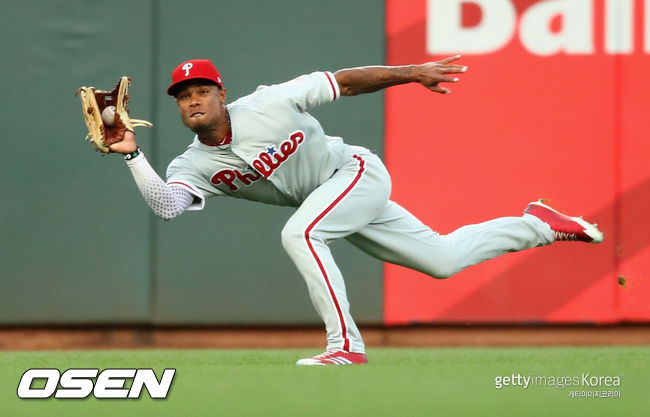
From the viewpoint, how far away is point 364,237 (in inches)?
189

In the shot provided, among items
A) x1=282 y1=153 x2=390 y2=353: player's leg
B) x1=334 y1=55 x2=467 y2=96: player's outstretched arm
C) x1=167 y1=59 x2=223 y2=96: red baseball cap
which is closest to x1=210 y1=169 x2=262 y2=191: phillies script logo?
x1=282 y1=153 x2=390 y2=353: player's leg

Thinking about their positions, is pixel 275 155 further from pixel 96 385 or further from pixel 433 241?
pixel 96 385

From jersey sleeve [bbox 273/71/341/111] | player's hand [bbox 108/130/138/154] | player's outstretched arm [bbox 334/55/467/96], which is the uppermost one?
player's outstretched arm [bbox 334/55/467/96]

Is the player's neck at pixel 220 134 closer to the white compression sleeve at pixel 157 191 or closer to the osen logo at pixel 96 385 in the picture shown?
the white compression sleeve at pixel 157 191

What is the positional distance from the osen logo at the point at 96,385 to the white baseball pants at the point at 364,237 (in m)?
0.88

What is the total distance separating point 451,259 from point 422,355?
0.76 meters

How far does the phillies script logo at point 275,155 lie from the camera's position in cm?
448

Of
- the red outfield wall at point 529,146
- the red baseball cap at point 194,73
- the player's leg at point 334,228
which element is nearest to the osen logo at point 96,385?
the player's leg at point 334,228

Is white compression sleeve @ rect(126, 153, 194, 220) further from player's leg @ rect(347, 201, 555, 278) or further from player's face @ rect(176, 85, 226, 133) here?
player's leg @ rect(347, 201, 555, 278)

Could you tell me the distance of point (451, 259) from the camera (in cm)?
477

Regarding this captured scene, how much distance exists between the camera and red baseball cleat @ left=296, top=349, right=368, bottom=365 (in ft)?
13.8

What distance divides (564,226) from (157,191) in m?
1.90

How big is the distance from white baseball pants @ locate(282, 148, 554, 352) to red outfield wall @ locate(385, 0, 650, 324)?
1268 millimetres

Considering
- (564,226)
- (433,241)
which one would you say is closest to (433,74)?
(433,241)
